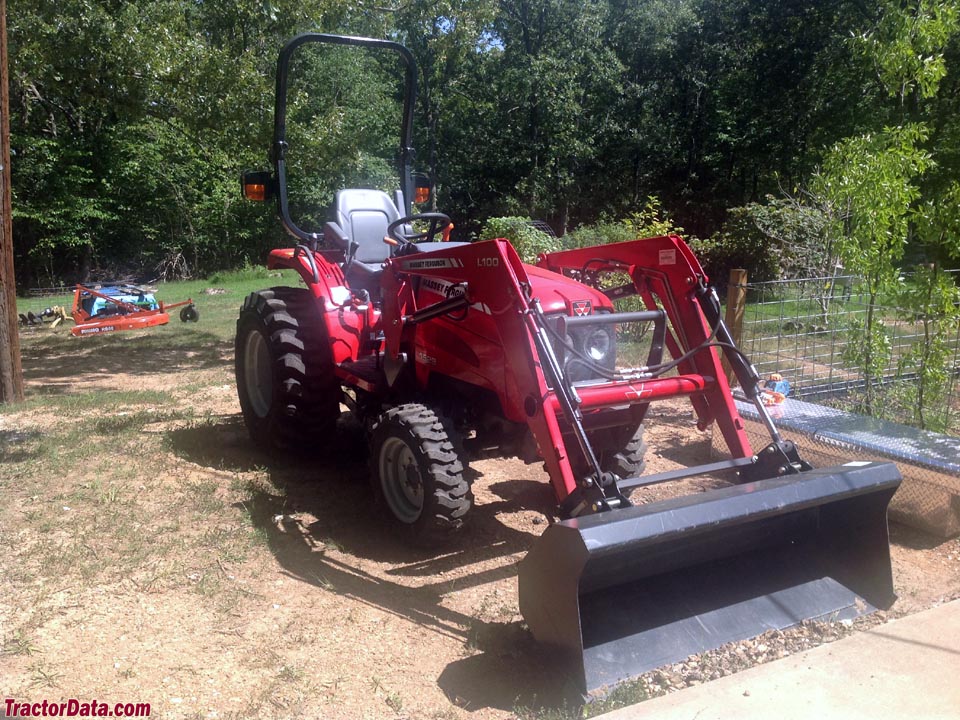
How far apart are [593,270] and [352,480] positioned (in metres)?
2.22

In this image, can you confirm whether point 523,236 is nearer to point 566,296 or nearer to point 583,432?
point 566,296

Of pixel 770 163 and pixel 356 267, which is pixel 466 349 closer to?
pixel 356 267

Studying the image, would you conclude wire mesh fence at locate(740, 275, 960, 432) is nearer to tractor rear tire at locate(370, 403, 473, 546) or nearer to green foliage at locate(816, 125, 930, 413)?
green foliage at locate(816, 125, 930, 413)

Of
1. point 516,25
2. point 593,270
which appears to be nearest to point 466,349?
point 593,270

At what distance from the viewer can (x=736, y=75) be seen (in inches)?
965

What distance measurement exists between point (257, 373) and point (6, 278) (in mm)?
2840

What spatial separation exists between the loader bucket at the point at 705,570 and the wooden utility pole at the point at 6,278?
6.22m

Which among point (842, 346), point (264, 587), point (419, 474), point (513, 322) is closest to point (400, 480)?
point (419, 474)

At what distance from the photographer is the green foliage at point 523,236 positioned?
11.8 m

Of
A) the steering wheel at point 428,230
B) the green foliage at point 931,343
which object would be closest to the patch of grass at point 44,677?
the steering wheel at point 428,230

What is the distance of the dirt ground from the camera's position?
3156 millimetres

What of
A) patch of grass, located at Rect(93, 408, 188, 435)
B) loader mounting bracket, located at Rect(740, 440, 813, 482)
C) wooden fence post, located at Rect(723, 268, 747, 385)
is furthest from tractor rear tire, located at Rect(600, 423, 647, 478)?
patch of grass, located at Rect(93, 408, 188, 435)

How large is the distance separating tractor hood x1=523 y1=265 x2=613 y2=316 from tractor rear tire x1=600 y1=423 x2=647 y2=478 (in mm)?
801

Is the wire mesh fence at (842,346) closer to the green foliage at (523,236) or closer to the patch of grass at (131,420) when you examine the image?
the green foliage at (523,236)
